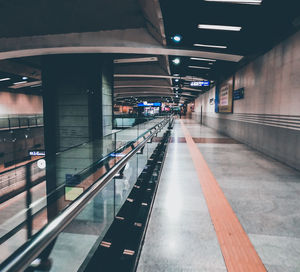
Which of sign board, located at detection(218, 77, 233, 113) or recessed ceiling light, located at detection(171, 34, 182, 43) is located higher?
recessed ceiling light, located at detection(171, 34, 182, 43)

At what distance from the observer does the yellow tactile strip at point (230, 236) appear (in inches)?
66.9

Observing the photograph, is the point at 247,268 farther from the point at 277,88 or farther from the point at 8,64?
the point at 8,64

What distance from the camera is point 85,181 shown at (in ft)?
32.7

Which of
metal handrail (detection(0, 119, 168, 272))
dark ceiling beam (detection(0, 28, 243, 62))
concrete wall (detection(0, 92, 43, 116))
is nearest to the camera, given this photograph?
metal handrail (detection(0, 119, 168, 272))

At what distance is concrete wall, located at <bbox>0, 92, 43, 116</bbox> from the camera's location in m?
20.5

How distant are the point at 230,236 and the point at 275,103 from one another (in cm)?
469

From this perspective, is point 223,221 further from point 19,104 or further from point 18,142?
point 19,104

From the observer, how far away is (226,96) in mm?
10586

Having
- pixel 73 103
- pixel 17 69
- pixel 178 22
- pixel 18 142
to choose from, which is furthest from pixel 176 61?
pixel 18 142

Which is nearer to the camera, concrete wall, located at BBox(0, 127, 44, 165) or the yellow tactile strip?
the yellow tactile strip

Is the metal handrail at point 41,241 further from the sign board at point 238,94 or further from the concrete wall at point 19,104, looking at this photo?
the concrete wall at point 19,104

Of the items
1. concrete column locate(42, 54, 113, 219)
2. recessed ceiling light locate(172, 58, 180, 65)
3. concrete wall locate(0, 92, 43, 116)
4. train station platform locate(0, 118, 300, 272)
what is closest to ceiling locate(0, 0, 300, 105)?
recessed ceiling light locate(172, 58, 180, 65)

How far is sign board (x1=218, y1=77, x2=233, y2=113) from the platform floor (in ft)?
20.4

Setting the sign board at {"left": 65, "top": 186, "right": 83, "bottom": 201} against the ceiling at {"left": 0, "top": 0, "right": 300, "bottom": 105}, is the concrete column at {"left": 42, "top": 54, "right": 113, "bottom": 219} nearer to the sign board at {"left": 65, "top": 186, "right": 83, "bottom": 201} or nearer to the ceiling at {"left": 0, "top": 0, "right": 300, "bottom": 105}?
the ceiling at {"left": 0, "top": 0, "right": 300, "bottom": 105}
